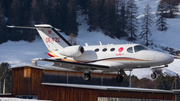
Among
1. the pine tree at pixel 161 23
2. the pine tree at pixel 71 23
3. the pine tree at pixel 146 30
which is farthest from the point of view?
the pine tree at pixel 161 23

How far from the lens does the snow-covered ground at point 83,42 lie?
111m

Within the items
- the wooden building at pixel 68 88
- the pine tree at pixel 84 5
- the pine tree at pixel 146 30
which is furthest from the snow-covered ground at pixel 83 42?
the wooden building at pixel 68 88

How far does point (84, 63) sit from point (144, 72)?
7210 cm

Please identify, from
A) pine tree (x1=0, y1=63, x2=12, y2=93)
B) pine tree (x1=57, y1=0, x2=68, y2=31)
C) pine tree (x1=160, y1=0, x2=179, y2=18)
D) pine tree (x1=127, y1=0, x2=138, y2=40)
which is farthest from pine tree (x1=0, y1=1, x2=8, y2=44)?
pine tree (x1=160, y1=0, x2=179, y2=18)

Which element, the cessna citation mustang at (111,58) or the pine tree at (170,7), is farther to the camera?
the pine tree at (170,7)

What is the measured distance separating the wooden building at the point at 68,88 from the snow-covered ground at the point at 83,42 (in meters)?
50.8

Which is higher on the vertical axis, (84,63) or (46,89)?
(84,63)

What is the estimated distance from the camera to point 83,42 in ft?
443

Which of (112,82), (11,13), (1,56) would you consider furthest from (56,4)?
(112,82)

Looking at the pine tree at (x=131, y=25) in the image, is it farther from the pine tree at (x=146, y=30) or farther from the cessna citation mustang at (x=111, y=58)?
the cessna citation mustang at (x=111, y=58)

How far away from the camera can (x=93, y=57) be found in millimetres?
34000

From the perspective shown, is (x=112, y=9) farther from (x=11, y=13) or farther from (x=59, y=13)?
(x=11, y=13)

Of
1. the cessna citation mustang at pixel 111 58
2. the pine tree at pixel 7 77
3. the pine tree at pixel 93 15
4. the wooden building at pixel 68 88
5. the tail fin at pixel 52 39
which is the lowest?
the pine tree at pixel 7 77

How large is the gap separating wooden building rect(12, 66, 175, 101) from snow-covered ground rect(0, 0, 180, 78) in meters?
50.8
